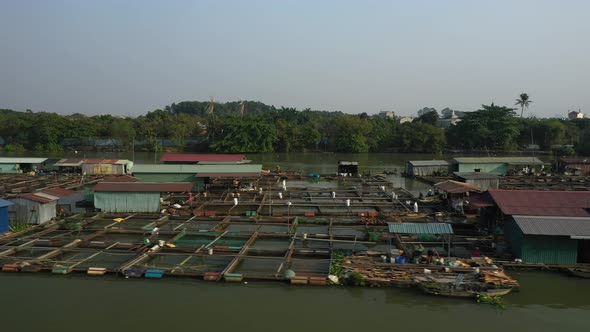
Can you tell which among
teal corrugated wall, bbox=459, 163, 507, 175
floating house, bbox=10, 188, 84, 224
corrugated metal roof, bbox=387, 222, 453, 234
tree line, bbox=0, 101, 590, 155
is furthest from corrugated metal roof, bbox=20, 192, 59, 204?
tree line, bbox=0, 101, 590, 155

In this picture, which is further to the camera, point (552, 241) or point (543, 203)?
point (543, 203)

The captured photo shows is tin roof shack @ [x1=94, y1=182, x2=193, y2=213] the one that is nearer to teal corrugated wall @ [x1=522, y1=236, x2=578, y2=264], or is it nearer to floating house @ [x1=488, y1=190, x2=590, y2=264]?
floating house @ [x1=488, y1=190, x2=590, y2=264]

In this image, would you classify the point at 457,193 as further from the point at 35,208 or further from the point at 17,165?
the point at 17,165

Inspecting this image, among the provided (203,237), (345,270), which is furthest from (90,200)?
(345,270)

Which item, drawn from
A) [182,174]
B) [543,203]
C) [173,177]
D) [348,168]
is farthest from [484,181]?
[173,177]

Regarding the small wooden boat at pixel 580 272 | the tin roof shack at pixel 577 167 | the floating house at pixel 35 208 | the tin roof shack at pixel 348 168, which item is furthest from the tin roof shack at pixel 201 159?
the tin roof shack at pixel 577 167

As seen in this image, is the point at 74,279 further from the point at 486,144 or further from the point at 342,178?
the point at 486,144
